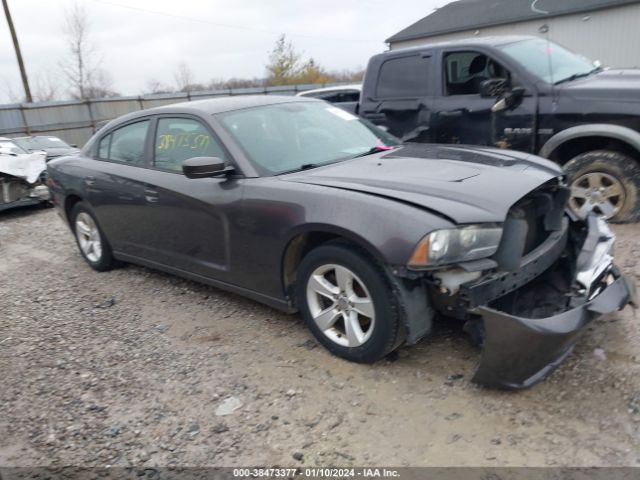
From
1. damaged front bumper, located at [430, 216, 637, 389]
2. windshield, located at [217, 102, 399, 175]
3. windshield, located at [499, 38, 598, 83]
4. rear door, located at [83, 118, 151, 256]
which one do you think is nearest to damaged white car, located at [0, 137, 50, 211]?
rear door, located at [83, 118, 151, 256]

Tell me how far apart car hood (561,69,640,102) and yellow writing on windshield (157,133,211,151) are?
11.6 ft

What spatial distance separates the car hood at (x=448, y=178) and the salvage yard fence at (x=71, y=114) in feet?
58.3

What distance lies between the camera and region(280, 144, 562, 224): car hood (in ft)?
9.25

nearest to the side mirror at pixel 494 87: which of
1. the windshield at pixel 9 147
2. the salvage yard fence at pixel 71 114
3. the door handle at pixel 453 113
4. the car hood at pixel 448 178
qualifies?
the door handle at pixel 453 113

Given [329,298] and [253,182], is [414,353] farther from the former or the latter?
[253,182]

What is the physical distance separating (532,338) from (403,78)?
4.42 metres

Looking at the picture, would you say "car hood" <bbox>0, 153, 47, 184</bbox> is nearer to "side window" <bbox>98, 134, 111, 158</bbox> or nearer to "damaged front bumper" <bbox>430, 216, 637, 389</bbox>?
"side window" <bbox>98, 134, 111, 158</bbox>

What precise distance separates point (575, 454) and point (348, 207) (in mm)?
1631

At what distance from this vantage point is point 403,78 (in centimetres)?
623

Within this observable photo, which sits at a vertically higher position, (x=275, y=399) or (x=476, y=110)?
(x=476, y=110)

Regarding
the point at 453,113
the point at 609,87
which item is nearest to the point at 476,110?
the point at 453,113

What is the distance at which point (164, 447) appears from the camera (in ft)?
8.79

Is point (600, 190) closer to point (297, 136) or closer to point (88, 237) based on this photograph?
point (297, 136)

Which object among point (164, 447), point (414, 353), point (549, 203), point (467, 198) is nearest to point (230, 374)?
point (164, 447)
